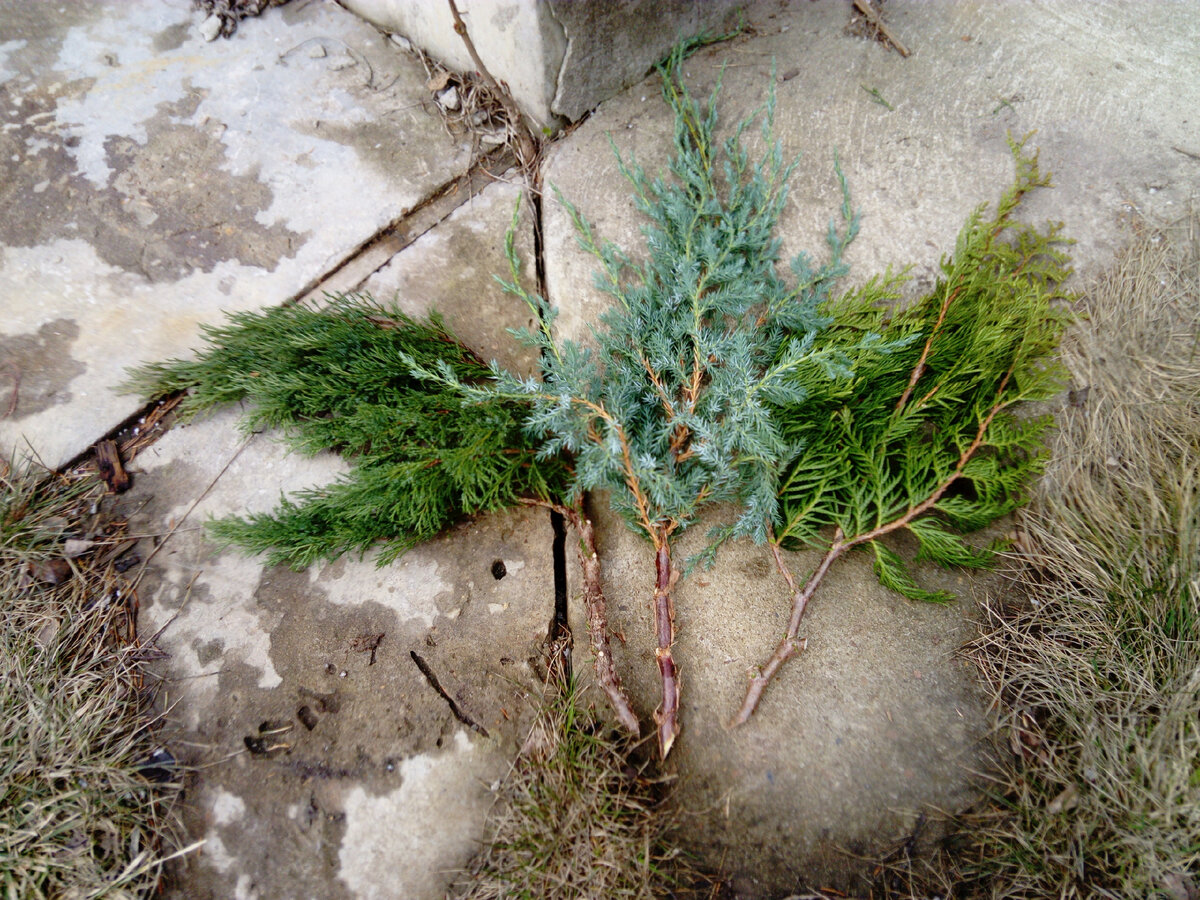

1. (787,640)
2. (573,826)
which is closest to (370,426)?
(573,826)

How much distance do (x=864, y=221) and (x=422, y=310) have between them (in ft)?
5.56

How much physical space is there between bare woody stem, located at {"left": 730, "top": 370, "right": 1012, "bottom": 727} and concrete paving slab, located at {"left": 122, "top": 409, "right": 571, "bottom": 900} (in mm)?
663

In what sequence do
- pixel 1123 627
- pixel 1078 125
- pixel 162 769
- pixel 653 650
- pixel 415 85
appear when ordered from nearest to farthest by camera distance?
pixel 1123 627
pixel 162 769
pixel 653 650
pixel 1078 125
pixel 415 85

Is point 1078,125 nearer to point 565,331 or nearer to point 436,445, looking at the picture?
point 565,331

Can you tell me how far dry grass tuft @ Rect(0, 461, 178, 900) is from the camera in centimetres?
181

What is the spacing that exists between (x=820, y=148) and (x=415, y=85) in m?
1.81

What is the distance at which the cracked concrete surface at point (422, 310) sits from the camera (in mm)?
1956

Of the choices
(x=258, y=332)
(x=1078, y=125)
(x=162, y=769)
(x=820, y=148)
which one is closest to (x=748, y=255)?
(x=820, y=148)

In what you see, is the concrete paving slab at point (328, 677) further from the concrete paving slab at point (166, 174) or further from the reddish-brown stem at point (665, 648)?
the concrete paving slab at point (166, 174)

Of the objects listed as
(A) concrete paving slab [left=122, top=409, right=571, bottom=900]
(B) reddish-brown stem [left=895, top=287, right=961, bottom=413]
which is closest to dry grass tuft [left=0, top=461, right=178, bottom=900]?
(A) concrete paving slab [left=122, top=409, right=571, bottom=900]

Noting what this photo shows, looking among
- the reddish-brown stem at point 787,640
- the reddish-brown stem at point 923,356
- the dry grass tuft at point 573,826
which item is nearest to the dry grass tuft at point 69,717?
the dry grass tuft at point 573,826

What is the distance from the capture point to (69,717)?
197cm

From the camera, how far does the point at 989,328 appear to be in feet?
6.55

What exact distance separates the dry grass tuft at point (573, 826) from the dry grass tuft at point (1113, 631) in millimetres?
859
